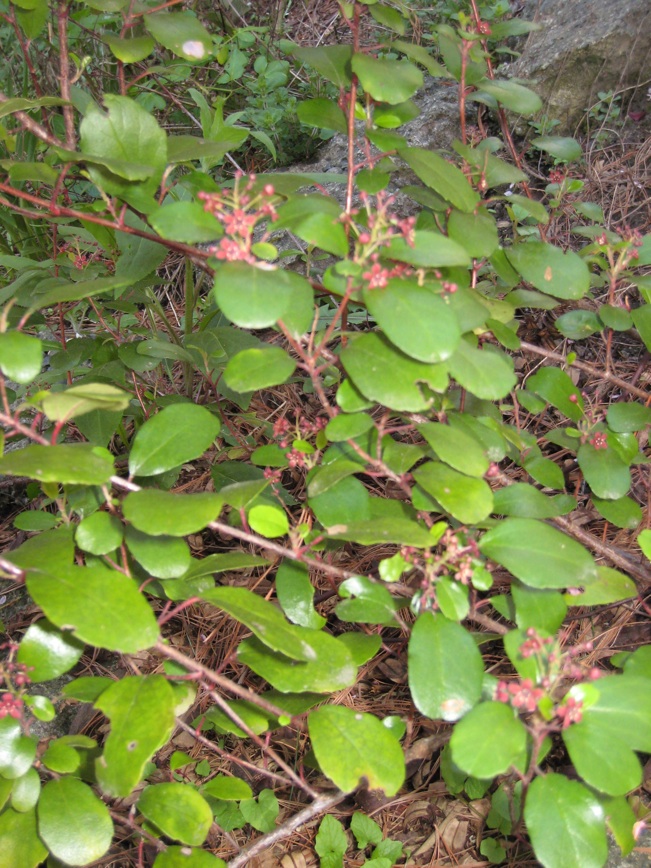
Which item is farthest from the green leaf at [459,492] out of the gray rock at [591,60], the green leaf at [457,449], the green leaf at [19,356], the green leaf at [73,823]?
the gray rock at [591,60]

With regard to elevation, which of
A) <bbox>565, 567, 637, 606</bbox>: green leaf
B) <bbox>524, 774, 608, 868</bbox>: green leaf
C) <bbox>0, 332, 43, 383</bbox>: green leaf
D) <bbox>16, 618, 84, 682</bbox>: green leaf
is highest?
<bbox>0, 332, 43, 383</bbox>: green leaf

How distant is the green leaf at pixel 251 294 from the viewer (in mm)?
754

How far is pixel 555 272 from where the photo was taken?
1.30m

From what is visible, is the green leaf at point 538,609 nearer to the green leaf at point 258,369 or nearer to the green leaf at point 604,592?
the green leaf at point 604,592

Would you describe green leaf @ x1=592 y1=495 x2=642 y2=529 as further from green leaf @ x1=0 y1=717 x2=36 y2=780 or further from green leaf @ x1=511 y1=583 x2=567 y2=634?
green leaf @ x1=0 y1=717 x2=36 y2=780

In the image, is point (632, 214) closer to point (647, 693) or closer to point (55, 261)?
point (55, 261)

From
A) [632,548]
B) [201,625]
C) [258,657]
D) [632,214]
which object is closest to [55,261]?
[201,625]

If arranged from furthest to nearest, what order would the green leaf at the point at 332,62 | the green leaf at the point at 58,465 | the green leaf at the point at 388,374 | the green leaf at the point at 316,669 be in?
the green leaf at the point at 332,62, the green leaf at the point at 316,669, the green leaf at the point at 388,374, the green leaf at the point at 58,465

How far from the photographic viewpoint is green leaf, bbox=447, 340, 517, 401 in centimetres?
94

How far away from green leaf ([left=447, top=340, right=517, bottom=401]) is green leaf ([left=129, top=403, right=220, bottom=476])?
353 millimetres

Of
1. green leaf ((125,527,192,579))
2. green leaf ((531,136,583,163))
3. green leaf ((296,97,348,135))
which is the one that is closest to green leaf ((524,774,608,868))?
green leaf ((125,527,192,579))

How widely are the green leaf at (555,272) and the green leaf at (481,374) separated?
0.39 m

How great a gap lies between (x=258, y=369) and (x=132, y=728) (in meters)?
0.47

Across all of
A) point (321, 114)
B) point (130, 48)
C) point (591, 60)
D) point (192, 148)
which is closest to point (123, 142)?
point (192, 148)
